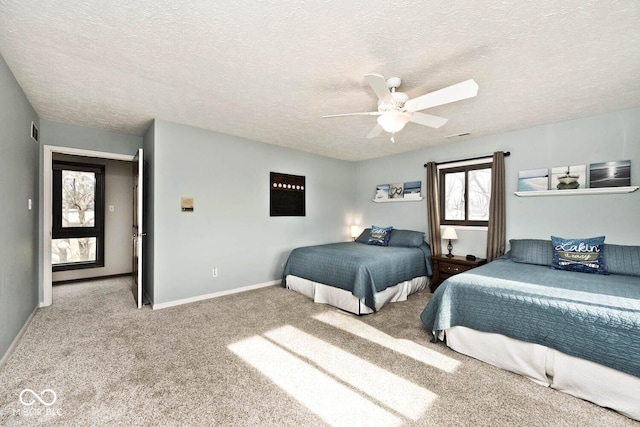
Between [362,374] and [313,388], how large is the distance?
41 centimetres

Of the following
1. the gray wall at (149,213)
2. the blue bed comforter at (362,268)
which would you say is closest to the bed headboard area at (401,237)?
the blue bed comforter at (362,268)

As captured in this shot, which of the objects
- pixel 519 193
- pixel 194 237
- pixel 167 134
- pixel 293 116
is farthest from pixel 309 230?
pixel 519 193

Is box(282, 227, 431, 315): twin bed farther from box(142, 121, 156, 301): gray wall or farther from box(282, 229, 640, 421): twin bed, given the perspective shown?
box(142, 121, 156, 301): gray wall

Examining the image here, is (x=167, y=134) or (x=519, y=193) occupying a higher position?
(x=167, y=134)

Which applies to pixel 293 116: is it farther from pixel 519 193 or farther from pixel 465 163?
pixel 519 193

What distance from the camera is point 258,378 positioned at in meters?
2.02

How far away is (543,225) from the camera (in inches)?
140

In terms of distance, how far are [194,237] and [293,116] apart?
2138 millimetres

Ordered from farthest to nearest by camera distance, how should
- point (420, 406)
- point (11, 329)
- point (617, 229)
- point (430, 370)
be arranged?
point (617, 229) → point (11, 329) → point (430, 370) → point (420, 406)

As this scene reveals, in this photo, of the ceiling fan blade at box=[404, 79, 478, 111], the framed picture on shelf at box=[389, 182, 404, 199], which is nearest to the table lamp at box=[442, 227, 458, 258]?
the framed picture on shelf at box=[389, 182, 404, 199]

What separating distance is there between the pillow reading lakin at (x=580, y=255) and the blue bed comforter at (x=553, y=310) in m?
0.15

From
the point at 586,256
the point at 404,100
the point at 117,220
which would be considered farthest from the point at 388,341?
the point at 117,220

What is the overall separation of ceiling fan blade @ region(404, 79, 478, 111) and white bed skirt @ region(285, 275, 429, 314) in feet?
7.16

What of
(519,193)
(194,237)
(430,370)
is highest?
(519,193)
